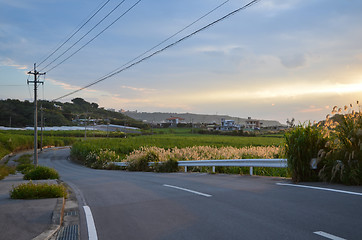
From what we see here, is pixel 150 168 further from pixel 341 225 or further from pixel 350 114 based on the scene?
pixel 341 225

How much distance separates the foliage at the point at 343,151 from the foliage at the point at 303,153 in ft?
1.02

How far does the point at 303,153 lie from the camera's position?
404 inches

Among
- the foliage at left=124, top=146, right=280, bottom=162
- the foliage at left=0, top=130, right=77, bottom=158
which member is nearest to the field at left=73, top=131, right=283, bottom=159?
the foliage at left=0, top=130, right=77, bottom=158

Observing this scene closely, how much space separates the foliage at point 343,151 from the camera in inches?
354

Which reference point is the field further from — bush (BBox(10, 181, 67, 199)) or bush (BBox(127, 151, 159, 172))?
bush (BBox(10, 181, 67, 199))

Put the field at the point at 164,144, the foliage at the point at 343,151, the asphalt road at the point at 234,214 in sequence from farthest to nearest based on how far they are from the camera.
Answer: the field at the point at 164,144 → the foliage at the point at 343,151 → the asphalt road at the point at 234,214

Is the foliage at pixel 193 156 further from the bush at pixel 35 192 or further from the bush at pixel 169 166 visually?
the bush at pixel 35 192

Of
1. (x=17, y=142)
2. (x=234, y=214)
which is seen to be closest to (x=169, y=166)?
(x=234, y=214)

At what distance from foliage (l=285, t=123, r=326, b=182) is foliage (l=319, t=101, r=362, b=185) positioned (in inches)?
12.2

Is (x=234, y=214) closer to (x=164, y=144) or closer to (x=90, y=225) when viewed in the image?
(x=90, y=225)

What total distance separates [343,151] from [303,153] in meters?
1.21

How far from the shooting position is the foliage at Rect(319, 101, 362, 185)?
8.99 metres

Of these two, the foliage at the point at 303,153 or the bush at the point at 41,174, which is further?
the bush at the point at 41,174

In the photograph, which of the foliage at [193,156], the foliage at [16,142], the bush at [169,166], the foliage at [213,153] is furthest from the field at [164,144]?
the bush at [169,166]
